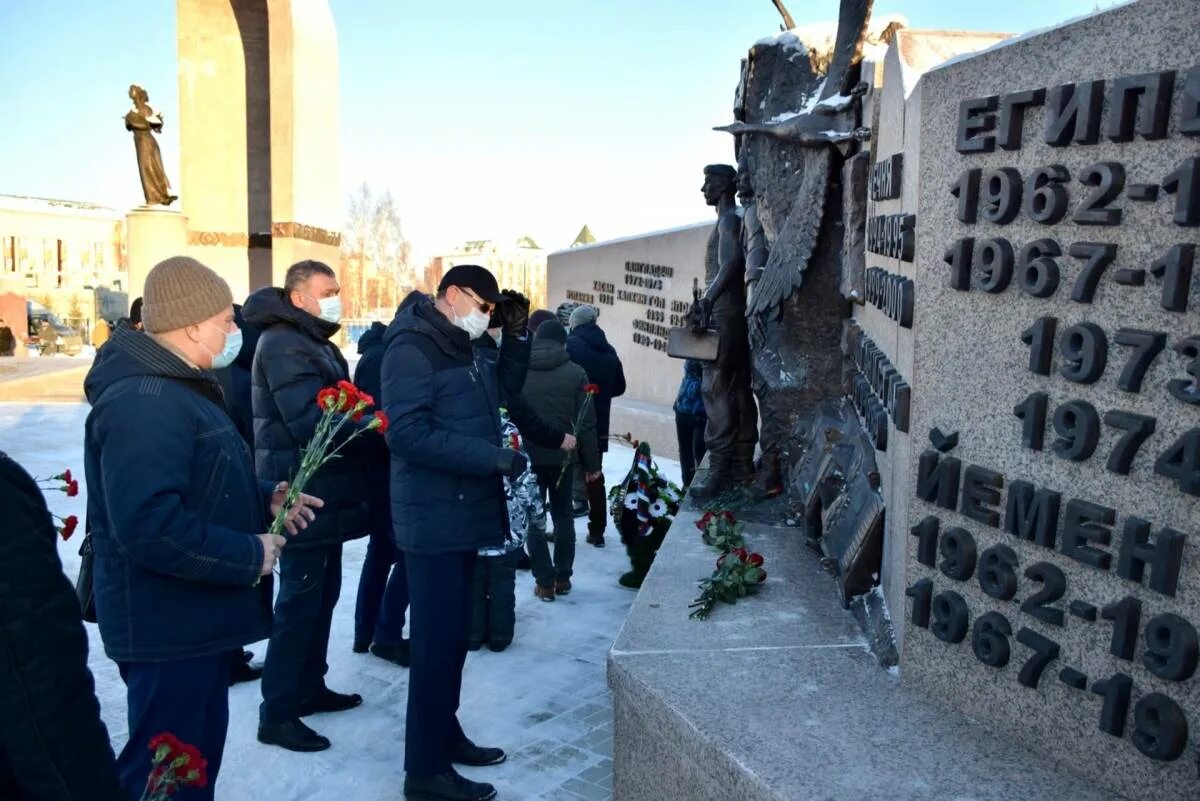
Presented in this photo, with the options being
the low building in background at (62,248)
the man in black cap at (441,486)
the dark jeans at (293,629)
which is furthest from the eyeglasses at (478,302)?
the low building in background at (62,248)

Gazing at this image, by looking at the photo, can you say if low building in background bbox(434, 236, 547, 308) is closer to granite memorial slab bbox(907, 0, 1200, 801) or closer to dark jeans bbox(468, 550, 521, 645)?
dark jeans bbox(468, 550, 521, 645)

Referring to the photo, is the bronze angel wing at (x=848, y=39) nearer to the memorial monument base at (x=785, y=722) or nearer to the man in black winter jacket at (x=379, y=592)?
the memorial monument base at (x=785, y=722)

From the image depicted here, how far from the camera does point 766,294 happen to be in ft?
16.1

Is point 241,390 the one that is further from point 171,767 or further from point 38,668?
point 38,668

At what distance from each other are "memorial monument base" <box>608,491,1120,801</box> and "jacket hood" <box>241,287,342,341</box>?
1.70 meters

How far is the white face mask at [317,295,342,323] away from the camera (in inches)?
157

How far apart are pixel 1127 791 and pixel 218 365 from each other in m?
2.52

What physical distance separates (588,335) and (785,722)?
210 inches

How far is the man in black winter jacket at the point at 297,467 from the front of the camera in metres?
3.84

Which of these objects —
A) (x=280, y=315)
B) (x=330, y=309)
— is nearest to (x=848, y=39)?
(x=330, y=309)

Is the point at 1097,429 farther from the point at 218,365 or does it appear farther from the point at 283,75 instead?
the point at 283,75

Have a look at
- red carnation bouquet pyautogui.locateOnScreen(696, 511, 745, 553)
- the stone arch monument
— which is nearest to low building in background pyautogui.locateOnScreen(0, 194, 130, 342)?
the stone arch monument

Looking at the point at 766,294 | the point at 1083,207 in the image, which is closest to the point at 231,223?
the point at 766,294

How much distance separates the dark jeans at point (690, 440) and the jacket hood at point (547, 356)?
191 centimetres
